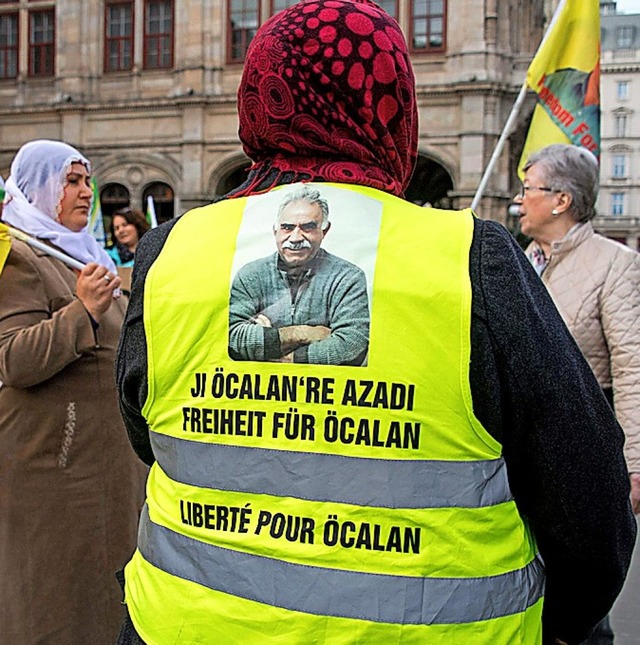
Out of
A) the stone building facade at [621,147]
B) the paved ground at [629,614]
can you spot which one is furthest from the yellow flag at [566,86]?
the stone building facade at [621,147]

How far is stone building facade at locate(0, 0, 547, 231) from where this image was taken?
61.9ft

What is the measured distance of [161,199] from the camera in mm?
20781

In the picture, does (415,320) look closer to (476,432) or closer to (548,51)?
(476,432)

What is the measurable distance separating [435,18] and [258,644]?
19.7m

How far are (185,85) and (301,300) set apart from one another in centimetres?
1985

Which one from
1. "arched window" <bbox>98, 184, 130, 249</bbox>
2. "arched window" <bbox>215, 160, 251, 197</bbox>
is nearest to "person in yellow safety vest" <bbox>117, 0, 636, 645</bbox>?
"arched window" <bbox>215, 160, 251, 197</bbox>

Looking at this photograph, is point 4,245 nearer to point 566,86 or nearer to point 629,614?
point 629,614

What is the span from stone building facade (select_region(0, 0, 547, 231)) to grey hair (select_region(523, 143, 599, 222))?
15591 millimetres

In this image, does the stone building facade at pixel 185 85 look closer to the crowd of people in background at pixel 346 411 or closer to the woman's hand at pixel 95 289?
the woman's hand at pixel 95 289

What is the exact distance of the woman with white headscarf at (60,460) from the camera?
8.71 feet

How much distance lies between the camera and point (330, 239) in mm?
1345

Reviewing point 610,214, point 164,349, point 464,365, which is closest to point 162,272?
point 164,349

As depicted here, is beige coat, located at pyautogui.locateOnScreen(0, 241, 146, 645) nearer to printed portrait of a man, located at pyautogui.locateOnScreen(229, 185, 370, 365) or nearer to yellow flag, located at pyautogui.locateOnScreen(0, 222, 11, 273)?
yellow flag, located at pyautogui.locateOnScreen(0, 222, 11, 273)

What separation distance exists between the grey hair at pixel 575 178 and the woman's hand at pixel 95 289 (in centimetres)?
156
